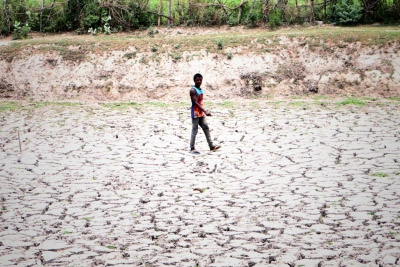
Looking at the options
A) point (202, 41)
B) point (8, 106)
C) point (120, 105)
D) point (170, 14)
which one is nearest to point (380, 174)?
point (120, 105)

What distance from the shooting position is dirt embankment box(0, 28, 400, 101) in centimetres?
1595

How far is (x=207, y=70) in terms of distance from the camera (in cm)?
1672

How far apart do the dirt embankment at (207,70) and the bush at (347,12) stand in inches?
86.7

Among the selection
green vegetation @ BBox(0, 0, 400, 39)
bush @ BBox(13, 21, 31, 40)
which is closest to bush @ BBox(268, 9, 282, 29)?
green vegetation @ BBox(0, 0, 400, 39)

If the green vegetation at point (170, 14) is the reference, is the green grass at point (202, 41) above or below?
below

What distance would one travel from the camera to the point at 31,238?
665 centimetres

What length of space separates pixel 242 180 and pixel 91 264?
134 inches

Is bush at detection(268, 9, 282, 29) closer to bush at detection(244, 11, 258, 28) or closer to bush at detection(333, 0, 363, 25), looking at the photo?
bush at detection(244, 11, 258, 28)

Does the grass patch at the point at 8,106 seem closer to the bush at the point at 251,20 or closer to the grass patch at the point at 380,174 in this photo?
the bush at the point at 251,20

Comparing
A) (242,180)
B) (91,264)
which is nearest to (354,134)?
(242,180)

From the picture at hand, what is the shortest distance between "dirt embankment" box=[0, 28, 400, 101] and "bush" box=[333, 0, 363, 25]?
2202 millimetres

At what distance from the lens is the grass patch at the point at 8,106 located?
583 inches

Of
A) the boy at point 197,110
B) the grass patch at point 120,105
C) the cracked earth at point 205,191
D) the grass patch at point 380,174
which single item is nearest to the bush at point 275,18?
the grass patch at point 120,105

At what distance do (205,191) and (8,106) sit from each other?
8952 mm
